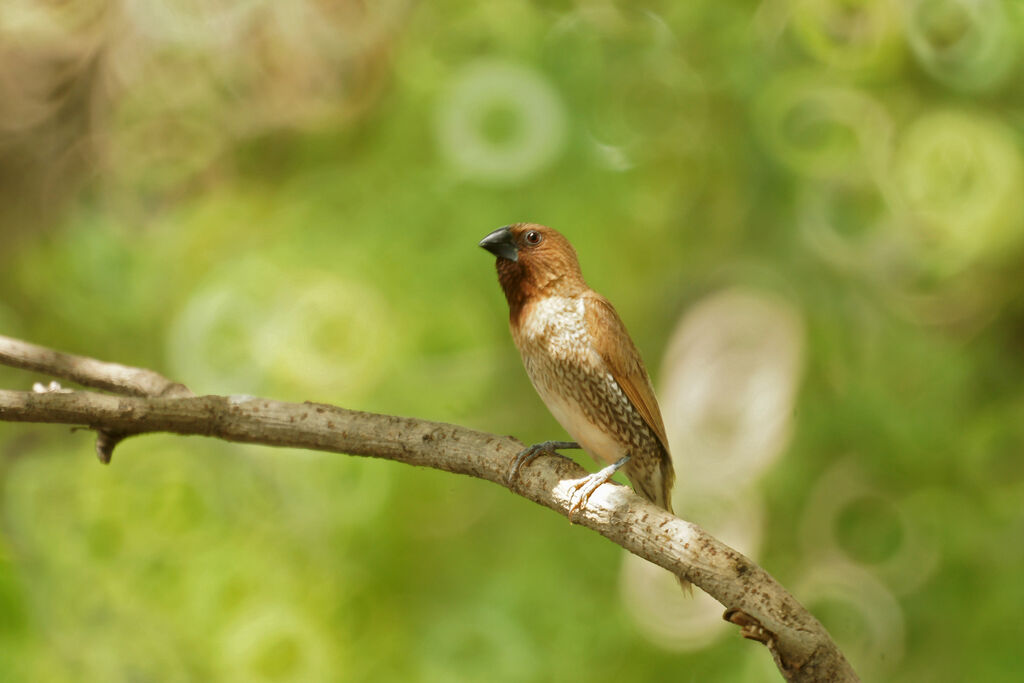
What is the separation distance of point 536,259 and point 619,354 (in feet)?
1.04

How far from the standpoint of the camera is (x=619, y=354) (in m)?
2.36

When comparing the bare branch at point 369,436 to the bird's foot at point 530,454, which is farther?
the bird's foot at point 530,454

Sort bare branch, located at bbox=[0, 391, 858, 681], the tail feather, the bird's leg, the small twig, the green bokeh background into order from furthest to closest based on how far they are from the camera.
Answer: the green bokeh background, the tail feather, the small twig, the bird's leg, bare branch, located at bbox=[0, 391, 858, 681]

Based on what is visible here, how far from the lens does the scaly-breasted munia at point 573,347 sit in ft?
7.72

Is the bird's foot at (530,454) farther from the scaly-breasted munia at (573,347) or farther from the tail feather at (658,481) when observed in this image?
the tail feather at (658,481)

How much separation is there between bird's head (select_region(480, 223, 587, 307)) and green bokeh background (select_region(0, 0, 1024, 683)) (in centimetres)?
167

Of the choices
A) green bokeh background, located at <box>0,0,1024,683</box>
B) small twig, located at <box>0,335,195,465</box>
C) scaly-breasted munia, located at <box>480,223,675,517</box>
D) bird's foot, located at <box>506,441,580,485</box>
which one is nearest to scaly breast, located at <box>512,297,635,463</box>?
scaly-breasted munia, located at <box>480,223,675,517</box>

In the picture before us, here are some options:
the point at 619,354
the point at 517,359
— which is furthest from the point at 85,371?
the point at 517,359

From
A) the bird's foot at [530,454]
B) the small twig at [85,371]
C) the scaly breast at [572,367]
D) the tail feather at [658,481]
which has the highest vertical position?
the scaly breast at [572,367]

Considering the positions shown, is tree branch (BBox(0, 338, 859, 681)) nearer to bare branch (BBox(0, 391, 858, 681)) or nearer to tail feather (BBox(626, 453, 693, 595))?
bare branch (BBox(0, 391, 858, 681))

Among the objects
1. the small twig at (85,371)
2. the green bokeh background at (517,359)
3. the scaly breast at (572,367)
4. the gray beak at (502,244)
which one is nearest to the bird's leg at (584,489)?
the scaly breast at (572,367)

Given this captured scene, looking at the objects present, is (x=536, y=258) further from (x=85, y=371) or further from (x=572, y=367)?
(x=85, y=371)

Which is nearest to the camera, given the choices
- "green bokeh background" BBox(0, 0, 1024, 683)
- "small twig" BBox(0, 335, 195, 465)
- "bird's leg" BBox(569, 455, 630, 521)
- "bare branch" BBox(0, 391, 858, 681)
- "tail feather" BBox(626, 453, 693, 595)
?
"bare branch" BBox(0, 391, 858, 681)

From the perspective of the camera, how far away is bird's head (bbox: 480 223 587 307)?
7.85 ft
